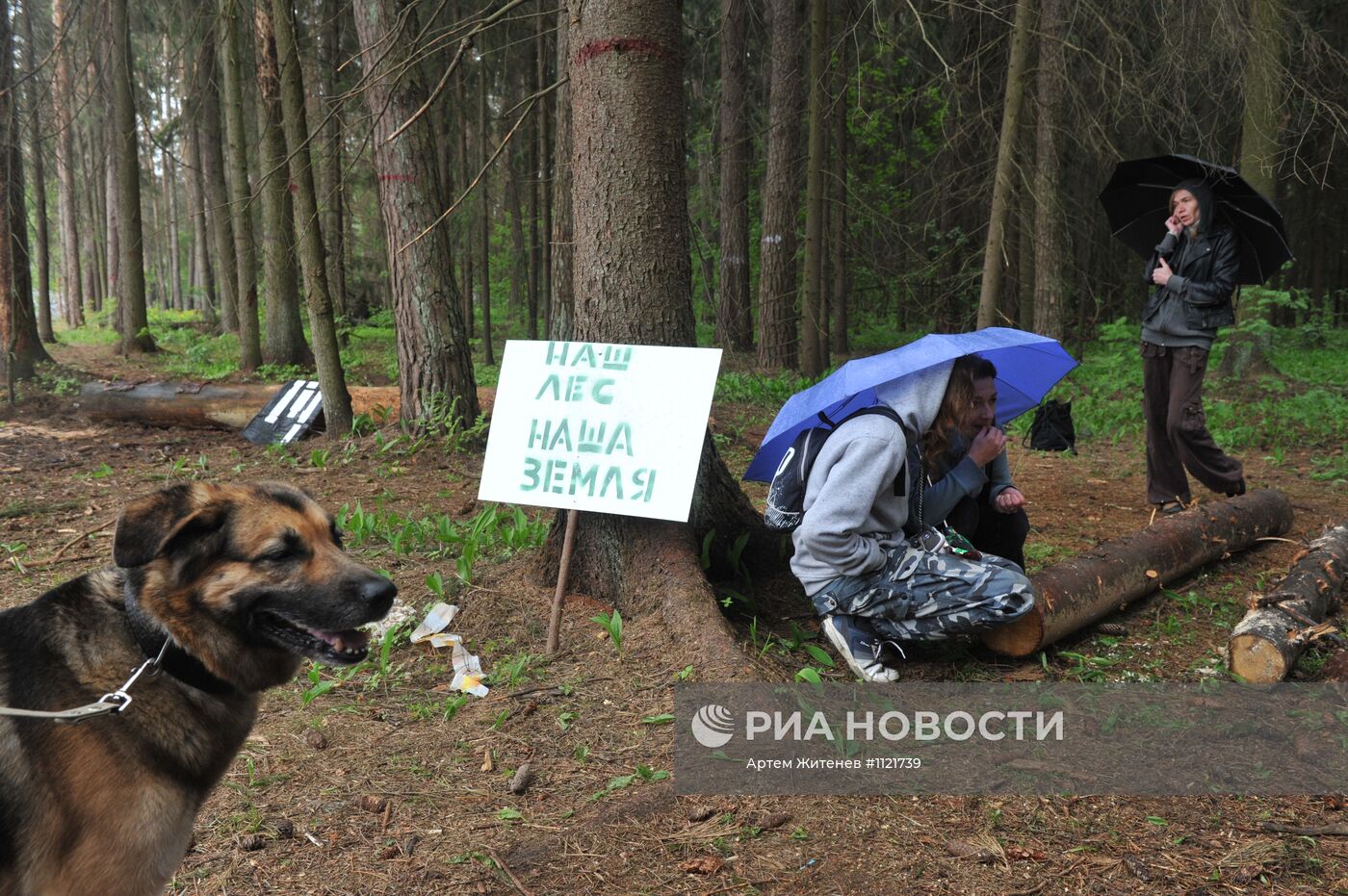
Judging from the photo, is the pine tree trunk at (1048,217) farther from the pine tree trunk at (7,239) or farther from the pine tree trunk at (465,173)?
the pine tree trunk at (7,239)

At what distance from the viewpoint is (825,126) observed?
1246cm

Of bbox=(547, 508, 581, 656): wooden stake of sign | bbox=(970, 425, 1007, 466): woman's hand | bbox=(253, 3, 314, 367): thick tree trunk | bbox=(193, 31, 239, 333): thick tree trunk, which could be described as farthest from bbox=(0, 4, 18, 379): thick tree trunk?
bbox=(970, 425, 1007, 466): woman's hand

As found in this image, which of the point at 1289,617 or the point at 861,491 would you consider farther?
the point at 1289,617

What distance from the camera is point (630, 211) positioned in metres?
4.67

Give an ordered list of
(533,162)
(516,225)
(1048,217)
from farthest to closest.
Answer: (516,225) < (533,162) < (1048,217)

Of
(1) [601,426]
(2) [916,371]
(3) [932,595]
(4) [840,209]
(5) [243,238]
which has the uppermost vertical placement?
(4) [840,209]

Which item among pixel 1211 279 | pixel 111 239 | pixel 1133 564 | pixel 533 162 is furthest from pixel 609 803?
pixel 111 239

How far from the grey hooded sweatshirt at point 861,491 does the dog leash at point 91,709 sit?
2.55 metres

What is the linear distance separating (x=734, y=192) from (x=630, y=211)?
12230mm

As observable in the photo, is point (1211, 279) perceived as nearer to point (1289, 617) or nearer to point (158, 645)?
point (1289, 617)

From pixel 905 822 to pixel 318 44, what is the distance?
1685 centimetres

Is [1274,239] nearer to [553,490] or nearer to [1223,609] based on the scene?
[1223,609]

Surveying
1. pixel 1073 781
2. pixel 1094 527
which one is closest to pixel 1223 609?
pixel 1094 527

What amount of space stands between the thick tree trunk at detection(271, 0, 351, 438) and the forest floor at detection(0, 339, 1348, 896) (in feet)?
9.29
